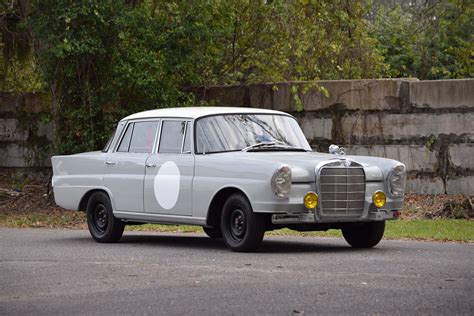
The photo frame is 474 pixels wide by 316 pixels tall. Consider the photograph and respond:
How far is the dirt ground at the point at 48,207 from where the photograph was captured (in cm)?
1848

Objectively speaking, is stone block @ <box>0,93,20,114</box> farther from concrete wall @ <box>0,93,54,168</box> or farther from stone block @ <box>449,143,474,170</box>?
stone block @ <box>449,143,474,170</box>

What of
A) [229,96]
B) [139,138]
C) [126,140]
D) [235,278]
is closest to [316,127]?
[229,96]

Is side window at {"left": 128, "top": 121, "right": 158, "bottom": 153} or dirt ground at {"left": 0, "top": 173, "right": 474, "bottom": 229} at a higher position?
side window at {"left": 128, "top": 121, "right": 158, "bottom": 153}

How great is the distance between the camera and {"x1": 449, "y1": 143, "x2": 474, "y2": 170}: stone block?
19.5 metres

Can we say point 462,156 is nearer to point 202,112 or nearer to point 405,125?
point 405,125

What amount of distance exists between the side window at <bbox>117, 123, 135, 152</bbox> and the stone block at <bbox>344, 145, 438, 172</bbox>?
6.19 meters

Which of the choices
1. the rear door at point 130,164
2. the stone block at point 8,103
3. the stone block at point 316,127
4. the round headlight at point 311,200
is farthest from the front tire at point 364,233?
the stone block at point 8,103

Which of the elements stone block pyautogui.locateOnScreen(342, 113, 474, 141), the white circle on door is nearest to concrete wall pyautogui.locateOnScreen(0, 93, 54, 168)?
stone block pyautogui.locateOnScreen(342, 113, 474, 141)

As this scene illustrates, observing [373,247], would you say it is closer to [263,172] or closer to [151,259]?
[263,172]

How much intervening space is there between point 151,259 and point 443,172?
8.46 metres

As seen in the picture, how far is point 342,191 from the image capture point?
13078mm

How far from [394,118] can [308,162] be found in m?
7.48

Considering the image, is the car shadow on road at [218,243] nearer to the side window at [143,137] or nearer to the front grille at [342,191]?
the front grille at [342,191]

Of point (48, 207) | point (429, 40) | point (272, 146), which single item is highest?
point (429, 40)
